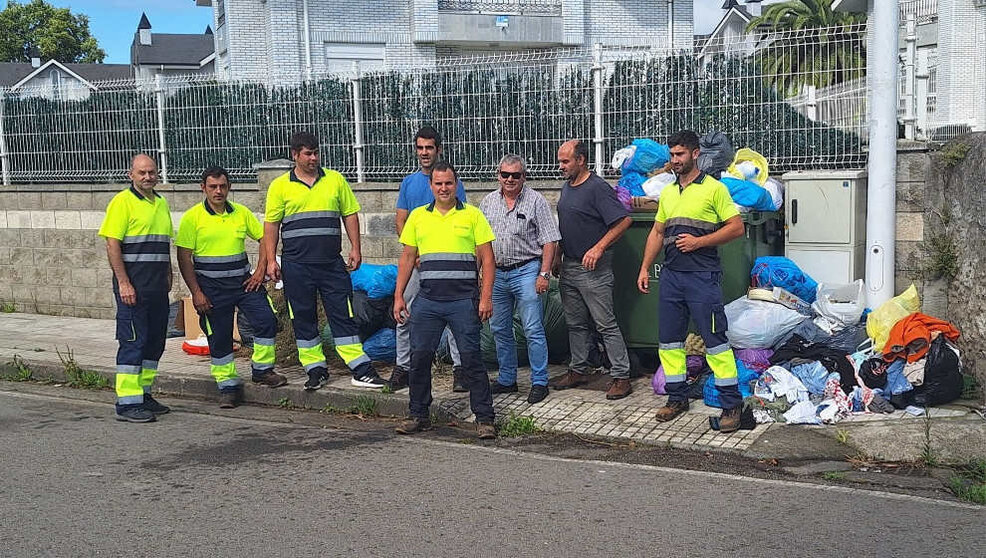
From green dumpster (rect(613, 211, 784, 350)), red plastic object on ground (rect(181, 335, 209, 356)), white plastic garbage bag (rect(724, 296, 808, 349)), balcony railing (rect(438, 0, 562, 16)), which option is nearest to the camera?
white plastic garbage bag (rect(724, 296, 808, 349))

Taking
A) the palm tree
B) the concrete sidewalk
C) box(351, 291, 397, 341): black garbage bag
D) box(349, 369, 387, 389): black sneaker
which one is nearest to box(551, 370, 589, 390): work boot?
the concrete sidewalk

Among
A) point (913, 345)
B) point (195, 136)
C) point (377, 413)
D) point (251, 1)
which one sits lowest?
point (377, 413)

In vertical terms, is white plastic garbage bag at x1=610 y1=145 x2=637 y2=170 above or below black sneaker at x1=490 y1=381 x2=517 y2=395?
above

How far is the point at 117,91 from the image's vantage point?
1205cm

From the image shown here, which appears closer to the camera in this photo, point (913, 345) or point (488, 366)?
point (913, 345)

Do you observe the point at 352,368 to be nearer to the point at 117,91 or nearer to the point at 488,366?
the point at 488,366

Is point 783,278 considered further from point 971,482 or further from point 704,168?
point 971,482

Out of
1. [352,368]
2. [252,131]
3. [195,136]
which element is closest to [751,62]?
[352,368]

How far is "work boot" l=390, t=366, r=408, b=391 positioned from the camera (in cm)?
768

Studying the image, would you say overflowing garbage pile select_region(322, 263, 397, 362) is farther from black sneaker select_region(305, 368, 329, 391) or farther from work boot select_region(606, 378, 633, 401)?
work boot select_region(606, 378, 633, 401)

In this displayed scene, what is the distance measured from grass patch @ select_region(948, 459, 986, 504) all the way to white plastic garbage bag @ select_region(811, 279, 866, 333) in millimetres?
1710

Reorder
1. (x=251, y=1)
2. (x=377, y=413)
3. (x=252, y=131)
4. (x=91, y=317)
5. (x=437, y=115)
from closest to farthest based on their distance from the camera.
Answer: (x=377, y=413)
(x=437, y=115)
(x=252, y=131)
(x=91, y=317)
(x=251, y=1)

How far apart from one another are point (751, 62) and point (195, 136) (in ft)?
20.7

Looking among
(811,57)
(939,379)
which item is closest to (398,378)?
(939,379)
